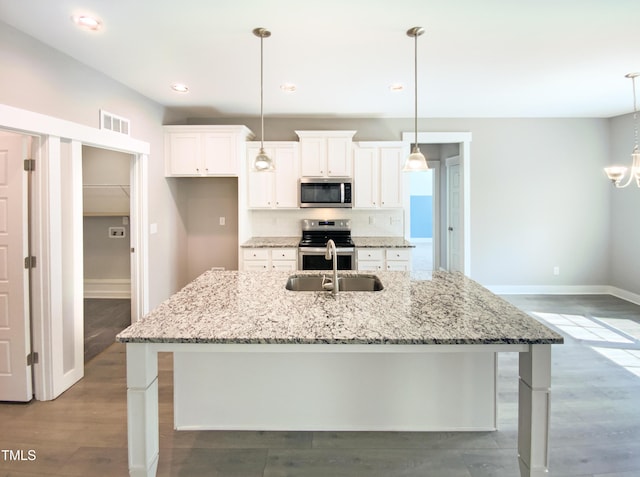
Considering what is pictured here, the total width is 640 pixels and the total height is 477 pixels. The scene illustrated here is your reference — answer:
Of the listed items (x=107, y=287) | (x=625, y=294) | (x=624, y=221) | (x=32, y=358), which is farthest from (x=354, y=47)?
(x=625, y=294)

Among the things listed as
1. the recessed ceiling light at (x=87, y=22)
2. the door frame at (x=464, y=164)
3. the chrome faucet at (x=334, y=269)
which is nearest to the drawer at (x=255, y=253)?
the chrome faucet at (x=334, y=269)

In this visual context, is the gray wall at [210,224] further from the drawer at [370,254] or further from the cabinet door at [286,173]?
the drawer at [370,254]

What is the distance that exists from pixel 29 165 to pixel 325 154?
309 centimetres

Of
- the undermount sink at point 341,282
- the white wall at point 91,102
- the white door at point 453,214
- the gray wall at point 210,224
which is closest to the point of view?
the white wall at point 91,102

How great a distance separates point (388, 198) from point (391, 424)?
3.11m

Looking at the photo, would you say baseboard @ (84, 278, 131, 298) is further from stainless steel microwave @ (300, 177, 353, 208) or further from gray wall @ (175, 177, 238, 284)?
stainless steel microwave @ (300, 177, 353, 208)

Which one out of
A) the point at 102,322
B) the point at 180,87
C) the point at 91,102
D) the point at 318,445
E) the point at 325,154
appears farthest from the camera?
the point at 325,154

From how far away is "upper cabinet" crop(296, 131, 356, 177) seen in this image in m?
4.68

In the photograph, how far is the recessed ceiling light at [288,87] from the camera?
141 inches

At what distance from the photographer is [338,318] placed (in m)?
1.72

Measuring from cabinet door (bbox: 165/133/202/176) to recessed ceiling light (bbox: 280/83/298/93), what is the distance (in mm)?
1363

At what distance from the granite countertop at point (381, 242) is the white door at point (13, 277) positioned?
3.22m

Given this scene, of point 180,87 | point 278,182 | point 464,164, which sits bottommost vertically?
point 278,182

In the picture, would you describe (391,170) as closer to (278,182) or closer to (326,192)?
(326,192)
